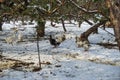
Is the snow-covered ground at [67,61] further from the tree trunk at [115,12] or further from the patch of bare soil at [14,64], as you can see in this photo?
the tree trunk at [115,12]

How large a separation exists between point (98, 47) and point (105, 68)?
5385 millimetres

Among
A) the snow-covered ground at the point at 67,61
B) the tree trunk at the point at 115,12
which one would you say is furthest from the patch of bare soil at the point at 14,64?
the tree trunk at the point at 115,12

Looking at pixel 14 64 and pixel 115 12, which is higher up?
pixel 115 12

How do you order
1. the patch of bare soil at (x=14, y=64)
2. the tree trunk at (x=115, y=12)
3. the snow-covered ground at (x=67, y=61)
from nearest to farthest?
the tree trunk at (x=115, y=12), the snow-covered ground at (x=67, y=61), the patch of bare soil at (x=14, y=64)

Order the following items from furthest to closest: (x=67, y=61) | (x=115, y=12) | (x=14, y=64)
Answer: (x=67, y=61) < (x=14, y=64) < (x=115, y=12)

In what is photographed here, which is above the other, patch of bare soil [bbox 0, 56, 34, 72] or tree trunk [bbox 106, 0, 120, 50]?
tree trunk [bbox 106, 0, 120, 50]

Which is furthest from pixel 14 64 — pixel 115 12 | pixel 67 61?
pixel 115 12

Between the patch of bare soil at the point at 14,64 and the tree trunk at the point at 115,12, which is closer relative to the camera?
the tree trunk at the point at 115,12

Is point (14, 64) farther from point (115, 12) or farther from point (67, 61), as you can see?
point (115, 12)

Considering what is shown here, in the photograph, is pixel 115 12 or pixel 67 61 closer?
pixel 115 12

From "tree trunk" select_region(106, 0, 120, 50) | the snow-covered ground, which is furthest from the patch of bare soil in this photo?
"tree trunk" select_region(106, 0, 120, 50)

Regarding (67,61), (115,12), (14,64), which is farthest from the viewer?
(67,61)

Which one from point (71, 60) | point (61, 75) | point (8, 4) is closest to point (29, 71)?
point (61, 75)

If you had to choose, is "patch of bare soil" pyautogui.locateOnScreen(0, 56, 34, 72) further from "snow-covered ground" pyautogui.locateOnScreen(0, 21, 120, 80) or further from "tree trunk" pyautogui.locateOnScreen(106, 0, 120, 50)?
"tree trunk" pyautogui.locateOnScreen(106, 0, 120, 50)
